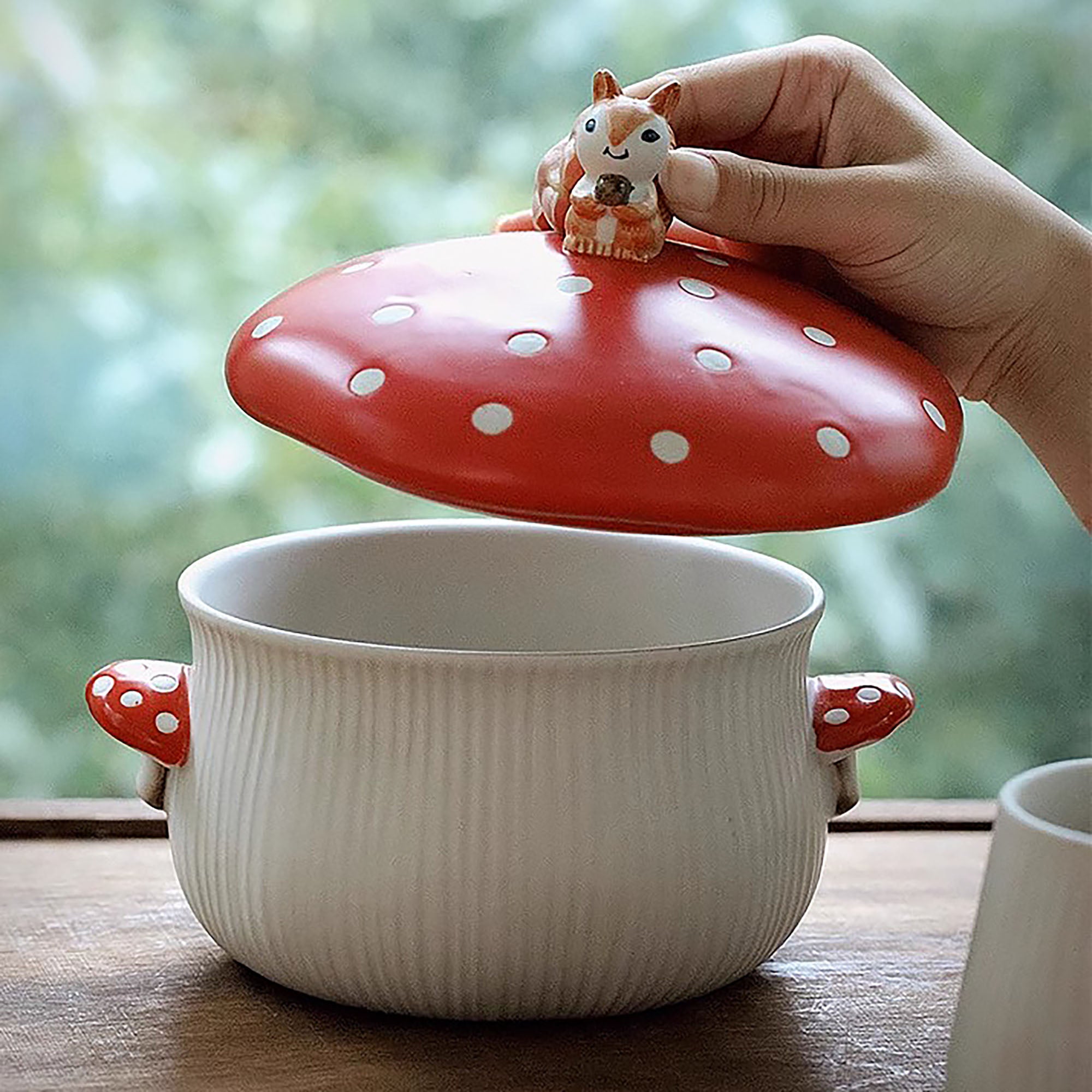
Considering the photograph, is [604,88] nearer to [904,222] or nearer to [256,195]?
[904,222]

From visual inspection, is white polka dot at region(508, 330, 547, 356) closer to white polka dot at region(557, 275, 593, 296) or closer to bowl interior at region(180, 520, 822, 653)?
white polka dot at region(557, 275, 593, 296)

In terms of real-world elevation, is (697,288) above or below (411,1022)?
above

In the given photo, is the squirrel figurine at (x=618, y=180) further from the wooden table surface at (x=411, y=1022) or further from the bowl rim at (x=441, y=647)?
the wooden table surface at (x=411, y=1022)

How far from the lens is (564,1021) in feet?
1.85

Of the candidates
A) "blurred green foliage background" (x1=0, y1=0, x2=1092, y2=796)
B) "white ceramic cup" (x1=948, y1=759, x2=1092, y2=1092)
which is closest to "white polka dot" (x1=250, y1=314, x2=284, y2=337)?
"white ceramic cup" (x1=948, y1=759, x2=1092, y2=1092)

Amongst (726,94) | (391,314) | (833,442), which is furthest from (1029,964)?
(726,94)

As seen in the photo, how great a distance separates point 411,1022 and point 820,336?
256 mm

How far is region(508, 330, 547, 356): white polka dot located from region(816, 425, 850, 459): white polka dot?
0.27 feet

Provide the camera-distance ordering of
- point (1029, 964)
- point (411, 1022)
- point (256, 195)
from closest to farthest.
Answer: point (1029, 964) → point (411, 1022) → point (256, 195)

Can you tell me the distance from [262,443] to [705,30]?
48 cm

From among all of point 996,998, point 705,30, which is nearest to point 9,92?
point 705,30

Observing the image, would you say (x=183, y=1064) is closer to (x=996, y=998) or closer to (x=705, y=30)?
(x=996, y=998)

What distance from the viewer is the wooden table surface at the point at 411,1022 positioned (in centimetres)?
53

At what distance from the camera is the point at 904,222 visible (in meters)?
0.65
